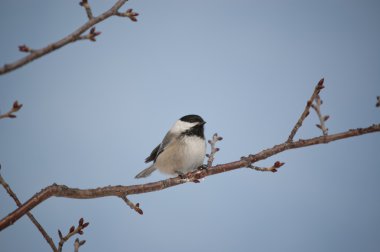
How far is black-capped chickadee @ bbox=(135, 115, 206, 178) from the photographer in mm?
3980

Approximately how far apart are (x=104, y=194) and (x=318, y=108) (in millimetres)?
1686

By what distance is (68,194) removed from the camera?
2252 mm

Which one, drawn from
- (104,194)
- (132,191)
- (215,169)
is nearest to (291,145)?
(215,169)

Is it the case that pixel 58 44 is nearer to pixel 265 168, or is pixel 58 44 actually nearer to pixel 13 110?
pixel 13 110

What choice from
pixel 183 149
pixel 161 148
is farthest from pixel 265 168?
pixel 161 148

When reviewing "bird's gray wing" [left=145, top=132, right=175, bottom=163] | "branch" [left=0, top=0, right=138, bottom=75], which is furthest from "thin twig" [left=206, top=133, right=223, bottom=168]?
"branch" [left=0, top=0, right=138, bottom=75]

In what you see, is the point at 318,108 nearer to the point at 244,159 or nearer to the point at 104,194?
the point at 244,159

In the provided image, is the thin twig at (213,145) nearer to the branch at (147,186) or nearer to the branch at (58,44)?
the branch at (147,186)

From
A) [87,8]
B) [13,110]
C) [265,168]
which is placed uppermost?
[87,8]

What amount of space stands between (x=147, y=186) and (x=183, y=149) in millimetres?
1237

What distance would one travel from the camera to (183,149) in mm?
3982

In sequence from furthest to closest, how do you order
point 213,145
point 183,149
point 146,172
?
point 146,172
point 183,149
point 213,145

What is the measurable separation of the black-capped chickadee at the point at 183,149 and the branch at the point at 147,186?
1.02 m

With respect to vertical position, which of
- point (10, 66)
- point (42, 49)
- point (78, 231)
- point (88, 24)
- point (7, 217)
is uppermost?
point (88, 24)
